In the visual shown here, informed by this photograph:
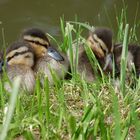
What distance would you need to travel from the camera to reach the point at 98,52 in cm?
334

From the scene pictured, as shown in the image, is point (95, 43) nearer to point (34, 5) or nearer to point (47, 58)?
Result: point (47, 58)

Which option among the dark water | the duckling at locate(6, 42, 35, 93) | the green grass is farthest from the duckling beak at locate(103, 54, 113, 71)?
the dark water

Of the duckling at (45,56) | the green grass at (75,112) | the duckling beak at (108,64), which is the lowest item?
the green grass at (75,112)

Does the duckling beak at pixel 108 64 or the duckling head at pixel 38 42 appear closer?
the duckling beak at pixel 108 64

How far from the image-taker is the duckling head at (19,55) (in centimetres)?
321

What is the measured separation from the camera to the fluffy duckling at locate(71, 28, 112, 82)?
10.6ft

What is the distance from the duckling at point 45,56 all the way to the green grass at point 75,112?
0.48ft

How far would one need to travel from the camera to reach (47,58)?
3.36m

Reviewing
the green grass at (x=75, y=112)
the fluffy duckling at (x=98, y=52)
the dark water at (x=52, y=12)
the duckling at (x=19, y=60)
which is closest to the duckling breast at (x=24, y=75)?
the duckling at (x=19, y=60)

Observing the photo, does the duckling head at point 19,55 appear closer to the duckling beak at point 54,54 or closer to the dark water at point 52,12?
the duckling beak at point 54,54

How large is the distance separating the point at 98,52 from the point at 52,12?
359 centimetres

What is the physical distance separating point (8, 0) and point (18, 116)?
477 cm

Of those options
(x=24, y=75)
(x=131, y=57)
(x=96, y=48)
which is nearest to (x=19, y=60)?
(x=24, y=75)

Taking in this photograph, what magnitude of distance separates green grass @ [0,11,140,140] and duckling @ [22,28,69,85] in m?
0.15
